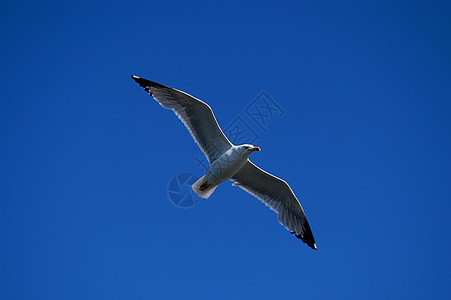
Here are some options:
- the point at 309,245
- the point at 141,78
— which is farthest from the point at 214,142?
the point at 309,245

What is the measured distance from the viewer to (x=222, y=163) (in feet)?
22.5

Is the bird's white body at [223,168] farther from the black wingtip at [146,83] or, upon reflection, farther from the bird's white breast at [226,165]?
the black wingtip at [146,83]

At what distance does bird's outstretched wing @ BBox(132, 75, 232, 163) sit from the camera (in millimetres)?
6882

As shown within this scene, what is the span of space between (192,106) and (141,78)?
3.78ft

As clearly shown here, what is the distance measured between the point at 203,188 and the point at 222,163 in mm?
686

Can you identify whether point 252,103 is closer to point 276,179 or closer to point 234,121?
point 234,121

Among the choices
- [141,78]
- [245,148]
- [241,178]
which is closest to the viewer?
[245,148]

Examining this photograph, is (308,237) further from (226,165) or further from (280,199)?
(226,165)

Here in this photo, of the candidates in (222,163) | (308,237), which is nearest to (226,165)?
(222,163)

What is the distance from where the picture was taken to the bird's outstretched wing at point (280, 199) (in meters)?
7.66

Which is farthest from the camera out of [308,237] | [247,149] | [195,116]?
[308,237]

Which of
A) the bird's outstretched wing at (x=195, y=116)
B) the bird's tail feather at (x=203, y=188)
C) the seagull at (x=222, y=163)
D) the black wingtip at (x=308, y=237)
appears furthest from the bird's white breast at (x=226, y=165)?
the black wingtip at (x=308, y=237)

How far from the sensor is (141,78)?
23.5 feet

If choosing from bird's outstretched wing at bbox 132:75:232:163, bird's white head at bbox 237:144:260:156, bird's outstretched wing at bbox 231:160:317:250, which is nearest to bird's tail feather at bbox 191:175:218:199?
bird's outstretched wing at bbox 132:75:232:163
